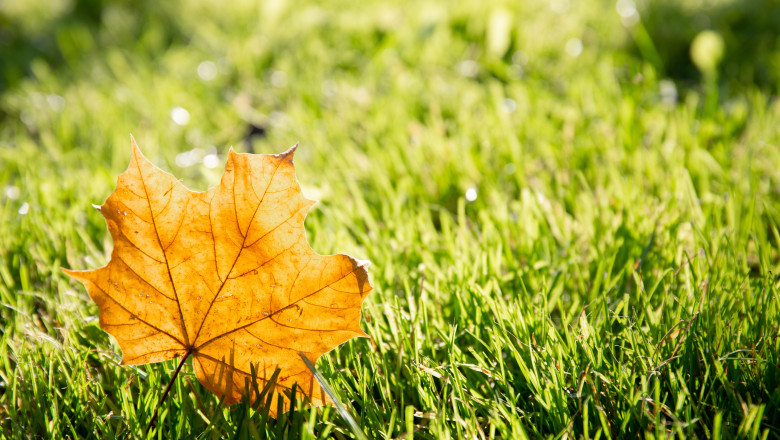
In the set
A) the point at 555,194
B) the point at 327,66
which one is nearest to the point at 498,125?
the point at 555,194

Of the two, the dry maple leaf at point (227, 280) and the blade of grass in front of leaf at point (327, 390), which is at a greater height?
the dry maple leaf at point (227, 280)

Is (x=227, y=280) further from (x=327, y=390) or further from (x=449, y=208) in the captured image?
(x=449, y=208)

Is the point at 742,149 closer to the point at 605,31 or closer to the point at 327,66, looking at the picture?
the point at 605,31

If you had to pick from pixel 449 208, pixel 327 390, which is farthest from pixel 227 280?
pixel 449 208

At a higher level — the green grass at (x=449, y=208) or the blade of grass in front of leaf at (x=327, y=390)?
the green grass at (x=449, y=208)

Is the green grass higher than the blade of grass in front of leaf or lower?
higher
